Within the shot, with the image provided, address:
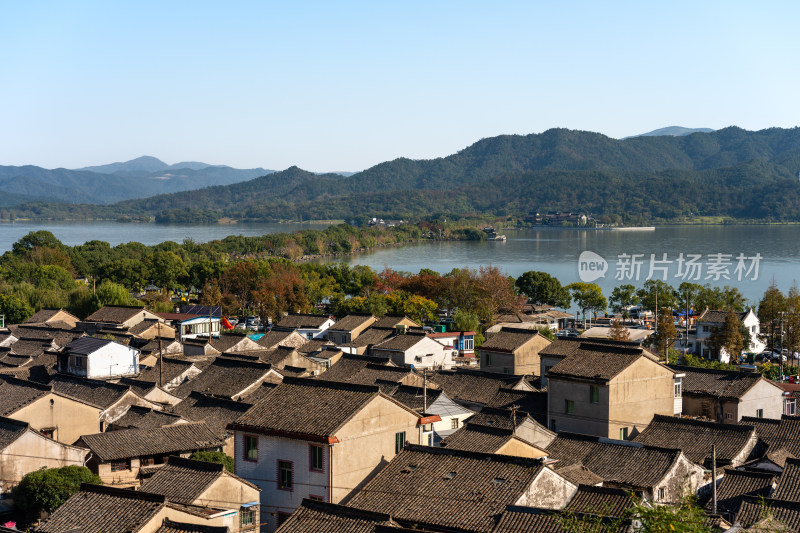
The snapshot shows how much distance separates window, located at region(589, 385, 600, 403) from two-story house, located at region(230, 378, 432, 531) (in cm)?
369

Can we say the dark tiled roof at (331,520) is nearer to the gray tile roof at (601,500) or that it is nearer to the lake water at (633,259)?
the gray tile roof at (601,500)

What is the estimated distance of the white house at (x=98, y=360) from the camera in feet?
52.4

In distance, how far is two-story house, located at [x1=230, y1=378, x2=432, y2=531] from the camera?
7957mm

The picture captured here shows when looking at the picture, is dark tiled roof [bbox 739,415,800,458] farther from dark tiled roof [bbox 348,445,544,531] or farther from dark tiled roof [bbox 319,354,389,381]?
dark tiled roof [bbox 319,354,389,381]

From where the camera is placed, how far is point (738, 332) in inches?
850

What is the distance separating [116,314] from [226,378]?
8.75 m

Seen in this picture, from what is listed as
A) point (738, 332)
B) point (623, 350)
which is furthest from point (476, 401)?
point (738, 332)

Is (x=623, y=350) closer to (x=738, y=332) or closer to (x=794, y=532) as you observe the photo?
(x=794, y=532)

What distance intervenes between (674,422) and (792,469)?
6.88 ft

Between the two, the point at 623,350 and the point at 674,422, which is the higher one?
the point at 623,350

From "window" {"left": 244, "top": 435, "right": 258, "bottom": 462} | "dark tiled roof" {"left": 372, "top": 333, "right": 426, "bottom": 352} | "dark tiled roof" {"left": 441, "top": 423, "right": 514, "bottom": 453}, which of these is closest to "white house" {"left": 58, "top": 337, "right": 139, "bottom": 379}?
"dark tiled roof" {"left": 372, "top": 333, "right": 426, "bottom": 352}

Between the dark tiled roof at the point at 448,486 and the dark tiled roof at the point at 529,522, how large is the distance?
0.56 feet

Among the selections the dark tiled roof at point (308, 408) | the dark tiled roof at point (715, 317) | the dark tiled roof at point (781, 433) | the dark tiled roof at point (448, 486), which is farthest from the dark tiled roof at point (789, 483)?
the dark tiled roof at point (715, 317)

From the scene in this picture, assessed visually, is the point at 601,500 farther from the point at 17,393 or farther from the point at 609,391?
the point at 17,393
